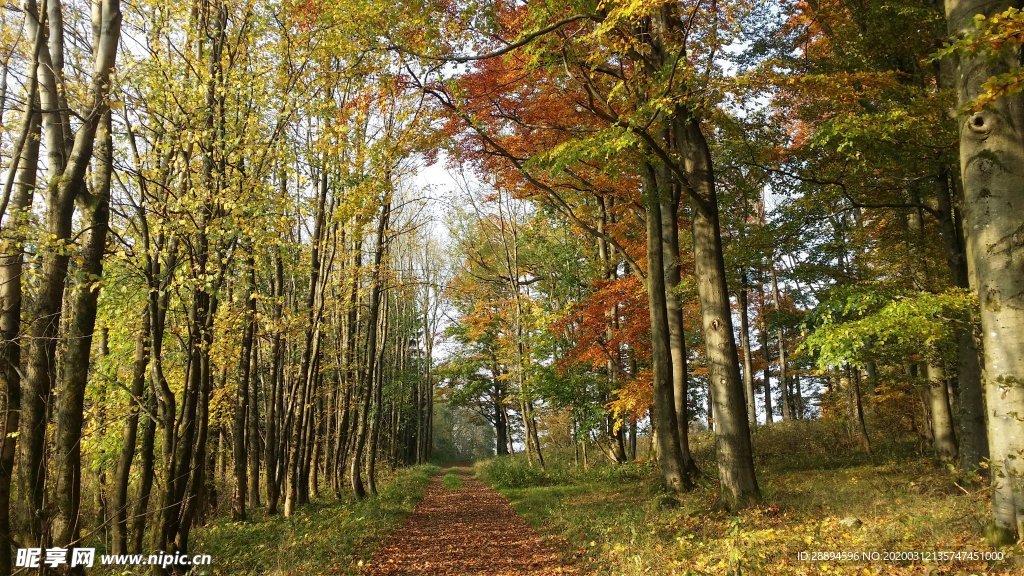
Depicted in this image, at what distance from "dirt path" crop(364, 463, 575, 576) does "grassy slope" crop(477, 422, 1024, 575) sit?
1.53 ft

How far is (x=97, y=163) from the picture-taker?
691 centimetres

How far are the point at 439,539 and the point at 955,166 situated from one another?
10.7 meters

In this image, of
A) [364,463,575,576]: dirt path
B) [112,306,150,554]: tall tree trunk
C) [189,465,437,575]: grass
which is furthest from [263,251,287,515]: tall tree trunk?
[112,306,150,554]: tall tree trunk

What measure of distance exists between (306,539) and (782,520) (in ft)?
25.7

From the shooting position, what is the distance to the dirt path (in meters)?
7.23

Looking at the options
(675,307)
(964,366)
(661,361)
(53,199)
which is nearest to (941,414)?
(964,366)

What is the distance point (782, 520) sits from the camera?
7000mm

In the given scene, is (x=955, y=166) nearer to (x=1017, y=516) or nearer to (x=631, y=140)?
(x=631, y=140)

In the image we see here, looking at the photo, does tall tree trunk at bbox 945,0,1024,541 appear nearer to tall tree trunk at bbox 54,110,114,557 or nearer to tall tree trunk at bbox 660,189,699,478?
tall tree trunk at bbox 660,189,699,478

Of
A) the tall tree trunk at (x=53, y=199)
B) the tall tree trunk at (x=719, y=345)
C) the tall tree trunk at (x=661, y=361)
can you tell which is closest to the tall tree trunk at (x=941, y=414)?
the tall tree trunk at (x=661, y=361)

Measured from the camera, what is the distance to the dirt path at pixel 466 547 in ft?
23.7

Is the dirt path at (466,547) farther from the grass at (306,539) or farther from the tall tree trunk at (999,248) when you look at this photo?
the tall tree trunk at (999,248)

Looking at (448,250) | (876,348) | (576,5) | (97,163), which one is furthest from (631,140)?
(448,250)

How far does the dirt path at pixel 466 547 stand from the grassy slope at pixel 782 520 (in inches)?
18.4
